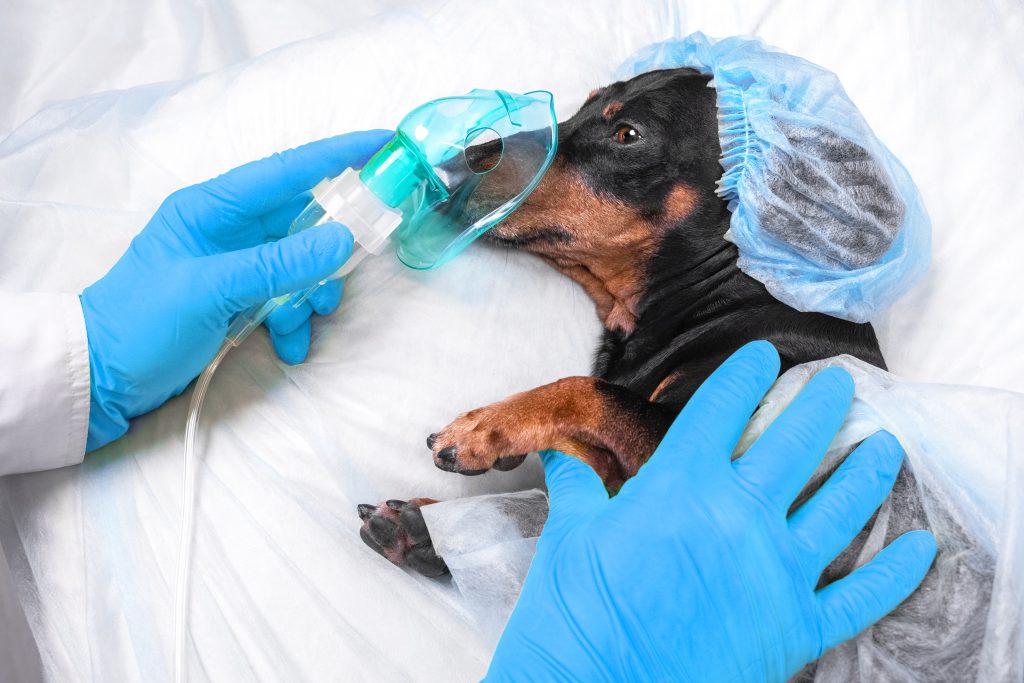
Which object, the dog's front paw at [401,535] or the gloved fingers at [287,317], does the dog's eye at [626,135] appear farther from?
the dog's front paw at [401,535]

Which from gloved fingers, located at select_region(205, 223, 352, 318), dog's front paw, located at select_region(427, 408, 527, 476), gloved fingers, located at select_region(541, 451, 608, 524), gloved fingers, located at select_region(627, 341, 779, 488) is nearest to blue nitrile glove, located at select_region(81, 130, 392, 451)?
gloved fingers, located at select_region(205, 223, 352, 318)

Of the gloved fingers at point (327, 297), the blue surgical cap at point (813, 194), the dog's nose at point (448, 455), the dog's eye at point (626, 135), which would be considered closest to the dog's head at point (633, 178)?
the dog's eye at point (626, 135)

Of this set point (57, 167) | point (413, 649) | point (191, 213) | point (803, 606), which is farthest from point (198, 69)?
point (803, 606)

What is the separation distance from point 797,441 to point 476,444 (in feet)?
1.79

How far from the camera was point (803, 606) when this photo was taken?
45.9 inches

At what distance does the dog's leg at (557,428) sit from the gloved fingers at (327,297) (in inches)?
13.1

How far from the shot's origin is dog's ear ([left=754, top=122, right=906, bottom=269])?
1.48 meters

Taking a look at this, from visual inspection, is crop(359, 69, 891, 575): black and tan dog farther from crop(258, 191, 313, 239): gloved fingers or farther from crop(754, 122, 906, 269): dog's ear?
crop(258, 191, 313, 239): gloved fingers

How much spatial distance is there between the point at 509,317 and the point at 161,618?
0.83 m

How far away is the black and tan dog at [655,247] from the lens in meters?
1.63

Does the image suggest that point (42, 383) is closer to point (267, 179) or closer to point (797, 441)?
point (267, 179)

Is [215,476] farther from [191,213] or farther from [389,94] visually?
[389,94]

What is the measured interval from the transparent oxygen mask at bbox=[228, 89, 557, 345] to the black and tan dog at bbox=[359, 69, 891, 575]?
0.09 meters

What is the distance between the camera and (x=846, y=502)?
1242 millimetres
